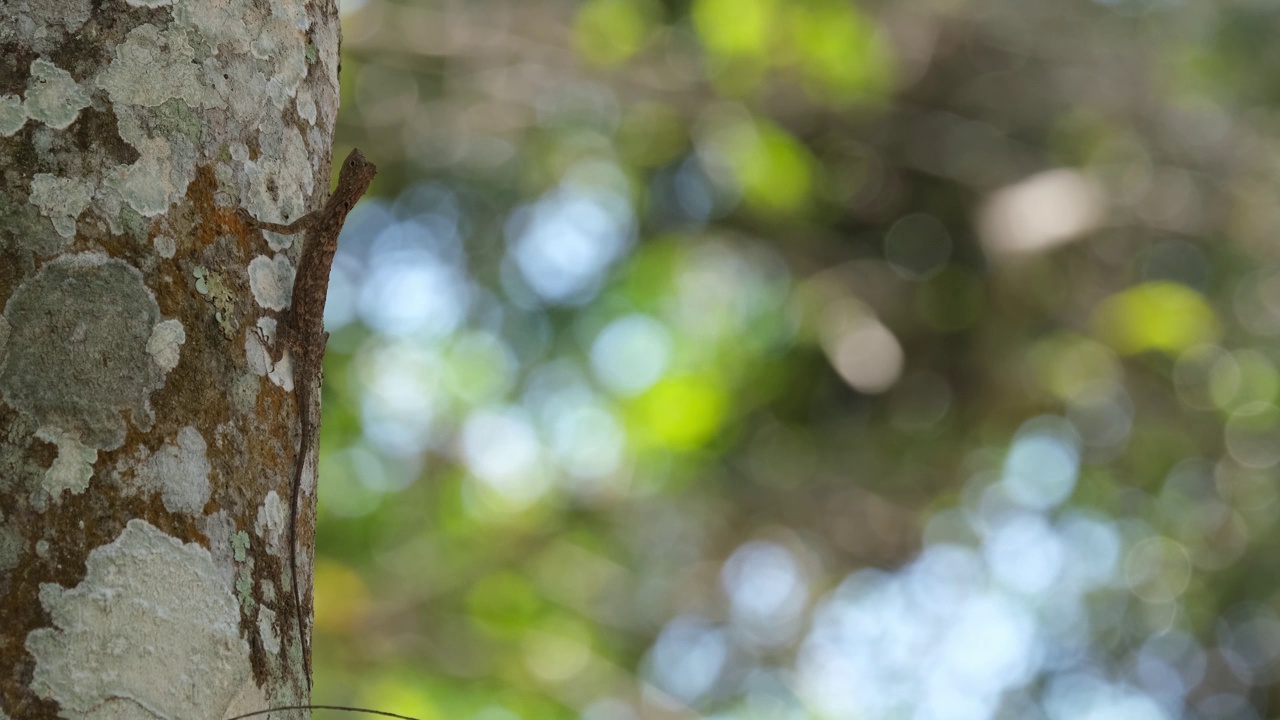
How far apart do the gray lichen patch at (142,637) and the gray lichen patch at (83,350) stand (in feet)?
0.42

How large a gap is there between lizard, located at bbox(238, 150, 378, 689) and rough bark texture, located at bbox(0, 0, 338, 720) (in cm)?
2

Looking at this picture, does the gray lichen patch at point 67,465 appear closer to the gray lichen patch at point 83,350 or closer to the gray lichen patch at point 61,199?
the gray lichen patch at point 83,350

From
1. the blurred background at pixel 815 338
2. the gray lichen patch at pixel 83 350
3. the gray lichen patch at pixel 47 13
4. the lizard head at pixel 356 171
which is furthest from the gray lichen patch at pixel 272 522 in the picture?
the blurred background at pixel 815 338

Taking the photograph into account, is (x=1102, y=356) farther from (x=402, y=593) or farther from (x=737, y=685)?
(x=402, y=593)

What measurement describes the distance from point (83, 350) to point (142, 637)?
1.05 feet

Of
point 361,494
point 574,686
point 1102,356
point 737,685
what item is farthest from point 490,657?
point 1102,356

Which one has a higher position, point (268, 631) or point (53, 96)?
point (53, 96)

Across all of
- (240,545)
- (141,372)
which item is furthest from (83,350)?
(240,545)

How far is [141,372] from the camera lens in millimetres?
1294

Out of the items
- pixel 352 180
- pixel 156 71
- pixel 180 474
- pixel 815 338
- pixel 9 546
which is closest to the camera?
pixel 9 546

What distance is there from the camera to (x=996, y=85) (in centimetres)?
852

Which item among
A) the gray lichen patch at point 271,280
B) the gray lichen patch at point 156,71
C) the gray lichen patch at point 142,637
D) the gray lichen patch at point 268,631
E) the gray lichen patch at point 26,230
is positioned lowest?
the gray lichen patch at point 268,631

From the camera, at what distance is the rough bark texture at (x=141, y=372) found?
1200 mm

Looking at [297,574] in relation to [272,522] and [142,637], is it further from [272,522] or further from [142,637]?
[142,637]
